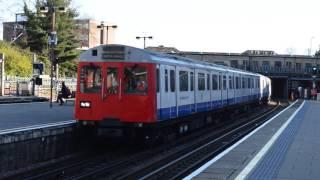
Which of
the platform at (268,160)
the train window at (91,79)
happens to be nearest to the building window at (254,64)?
the platform at (268,160)

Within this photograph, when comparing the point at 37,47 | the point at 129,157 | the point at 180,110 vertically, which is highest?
the point at 37,47

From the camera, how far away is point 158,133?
18.4 meters

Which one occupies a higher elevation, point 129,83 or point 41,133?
point 129,83

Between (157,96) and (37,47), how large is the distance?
52.7 m

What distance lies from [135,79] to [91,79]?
134 cm

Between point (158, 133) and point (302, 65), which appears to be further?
point (302, 65)

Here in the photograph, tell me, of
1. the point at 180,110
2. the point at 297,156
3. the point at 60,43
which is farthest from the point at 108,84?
the point at 60,43

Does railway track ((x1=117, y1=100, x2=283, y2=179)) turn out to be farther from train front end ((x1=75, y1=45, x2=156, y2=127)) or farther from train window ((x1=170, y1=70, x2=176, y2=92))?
train window ((x1=170, y1=70, x2=176, y2=92))

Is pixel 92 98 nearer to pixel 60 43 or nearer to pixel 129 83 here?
pixel 129 83

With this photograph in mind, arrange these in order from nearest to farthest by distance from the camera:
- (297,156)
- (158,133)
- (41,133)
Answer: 1. (297,156)
2. (41,133)
3. (158,133)

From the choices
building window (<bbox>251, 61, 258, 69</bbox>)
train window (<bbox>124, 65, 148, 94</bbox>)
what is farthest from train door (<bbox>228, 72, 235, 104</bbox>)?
building window (<bbox>251, 61, 258, 69</bbox>)

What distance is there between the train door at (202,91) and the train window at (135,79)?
19.1ft

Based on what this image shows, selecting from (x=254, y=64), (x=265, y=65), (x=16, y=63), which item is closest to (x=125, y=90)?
(x=16, y=63)

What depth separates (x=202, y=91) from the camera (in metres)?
24.0
